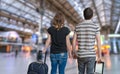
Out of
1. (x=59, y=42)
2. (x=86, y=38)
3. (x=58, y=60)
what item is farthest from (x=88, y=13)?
(x=58, y=60)

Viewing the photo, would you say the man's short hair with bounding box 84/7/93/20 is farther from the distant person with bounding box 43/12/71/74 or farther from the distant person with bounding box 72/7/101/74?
the distant person with bounding box 43/12/71/74

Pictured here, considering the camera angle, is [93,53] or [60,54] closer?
[93,53]

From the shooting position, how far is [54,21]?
19.2ft

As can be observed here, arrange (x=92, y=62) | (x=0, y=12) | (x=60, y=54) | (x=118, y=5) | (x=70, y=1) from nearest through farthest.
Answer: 1. (x=92, y=62)
2. (x=60, y=54)
3. (x=70, y=1)
4. (x=0, y=12)
5. (x=118, y=5)

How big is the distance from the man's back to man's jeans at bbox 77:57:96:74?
0.23ft

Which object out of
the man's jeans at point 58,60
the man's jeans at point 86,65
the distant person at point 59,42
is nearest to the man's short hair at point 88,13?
the distant person at point 59,42

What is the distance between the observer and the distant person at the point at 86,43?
5.29 metres

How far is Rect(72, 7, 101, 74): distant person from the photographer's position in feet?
17.4

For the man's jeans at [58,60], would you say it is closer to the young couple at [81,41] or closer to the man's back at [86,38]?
the young couple at [81,41]

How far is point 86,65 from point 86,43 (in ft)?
1.26

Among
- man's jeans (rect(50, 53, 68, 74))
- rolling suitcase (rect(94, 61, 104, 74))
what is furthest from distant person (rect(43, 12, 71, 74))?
rolling suitcase (rect(94, 61, 104, 74))

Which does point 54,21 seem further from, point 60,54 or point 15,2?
point 15,2

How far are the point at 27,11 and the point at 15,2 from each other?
6477 millimetres

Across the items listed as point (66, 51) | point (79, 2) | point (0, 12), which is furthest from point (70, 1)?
point (66, 51)
